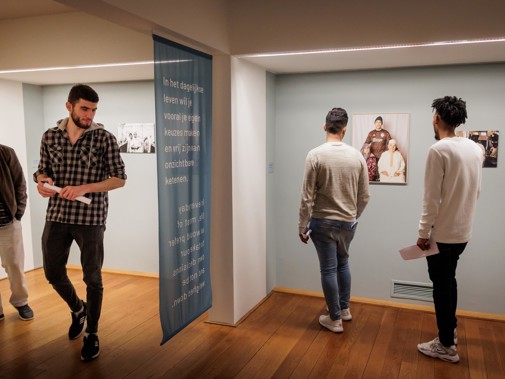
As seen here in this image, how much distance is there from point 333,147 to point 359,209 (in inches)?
20.0

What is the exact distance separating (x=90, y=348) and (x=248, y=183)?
159cm

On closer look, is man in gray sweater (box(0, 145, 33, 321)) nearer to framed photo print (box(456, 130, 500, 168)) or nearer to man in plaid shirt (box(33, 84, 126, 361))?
man in plaid shirt (box(33, 84, 126, 361))

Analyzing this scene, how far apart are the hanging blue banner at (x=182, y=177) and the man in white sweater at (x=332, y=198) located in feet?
2.36

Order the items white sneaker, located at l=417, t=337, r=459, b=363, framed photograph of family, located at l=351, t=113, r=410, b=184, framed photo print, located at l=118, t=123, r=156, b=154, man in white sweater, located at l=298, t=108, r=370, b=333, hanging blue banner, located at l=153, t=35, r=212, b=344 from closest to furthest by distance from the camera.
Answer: hanging blue banner, located at l=153, t=35, r=212, b=344 → white sneaker, located at l=417, t=337, r=459, b=363 → man in white sweater, located at l=298, t=108, r=370, b=333 → framed photograph of family, located at l=351, t=113, r=410, b=184 → framed photo print, located at l=118, t=123, r=156, b=154

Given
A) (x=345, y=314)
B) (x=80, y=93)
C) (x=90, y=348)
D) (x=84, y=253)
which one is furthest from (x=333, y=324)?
(x=80, y=93)

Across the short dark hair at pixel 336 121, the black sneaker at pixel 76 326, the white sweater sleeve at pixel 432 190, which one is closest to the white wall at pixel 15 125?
the black sneaker at pixel 76 326

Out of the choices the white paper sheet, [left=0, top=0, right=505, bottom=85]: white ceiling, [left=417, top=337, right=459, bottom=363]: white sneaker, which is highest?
[left=0, top=0, right=505, bottom=85]: white ceiling

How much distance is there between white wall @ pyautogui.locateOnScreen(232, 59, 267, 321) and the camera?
3406mm

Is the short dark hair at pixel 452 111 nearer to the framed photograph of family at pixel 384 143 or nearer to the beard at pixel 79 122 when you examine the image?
the framed photograph of family at pixel 384 143

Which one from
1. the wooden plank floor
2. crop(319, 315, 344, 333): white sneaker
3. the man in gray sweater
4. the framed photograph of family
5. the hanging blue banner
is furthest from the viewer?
the framed photograph of family

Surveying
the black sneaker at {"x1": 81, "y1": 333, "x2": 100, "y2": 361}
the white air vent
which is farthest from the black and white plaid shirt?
the white air vent

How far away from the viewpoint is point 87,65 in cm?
376

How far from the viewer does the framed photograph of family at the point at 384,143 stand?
377 centimetres

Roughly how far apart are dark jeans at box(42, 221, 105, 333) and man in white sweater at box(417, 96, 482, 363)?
198cm
